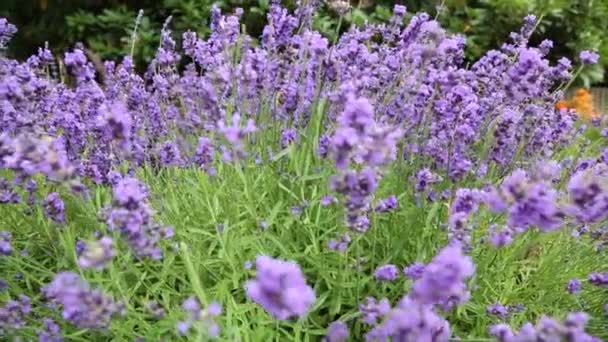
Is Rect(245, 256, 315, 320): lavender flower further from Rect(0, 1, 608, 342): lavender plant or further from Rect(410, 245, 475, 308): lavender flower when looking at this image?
Rect(0, 1, 608, 342): lavender plant

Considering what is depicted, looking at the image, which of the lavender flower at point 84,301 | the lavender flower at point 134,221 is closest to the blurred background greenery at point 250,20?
the lavender flower at point 134,221

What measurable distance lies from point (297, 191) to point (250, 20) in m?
3.63

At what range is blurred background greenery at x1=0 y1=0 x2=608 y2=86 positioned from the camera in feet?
18.7

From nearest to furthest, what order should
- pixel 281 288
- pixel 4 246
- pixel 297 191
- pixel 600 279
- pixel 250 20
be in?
pixel 281 288, pixel 600 279, pixel 4 246, pixel 297 191, pixel 250 20

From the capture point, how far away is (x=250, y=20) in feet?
19.0

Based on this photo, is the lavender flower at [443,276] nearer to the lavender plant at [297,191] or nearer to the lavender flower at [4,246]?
the lavender plant at [297,191]

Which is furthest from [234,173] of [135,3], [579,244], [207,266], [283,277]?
[135,3]

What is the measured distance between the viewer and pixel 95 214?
210 cm

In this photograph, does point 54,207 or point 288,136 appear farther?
point 288,136

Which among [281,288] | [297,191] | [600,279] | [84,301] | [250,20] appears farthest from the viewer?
[250,20]

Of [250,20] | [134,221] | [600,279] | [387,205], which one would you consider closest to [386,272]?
[387,205]

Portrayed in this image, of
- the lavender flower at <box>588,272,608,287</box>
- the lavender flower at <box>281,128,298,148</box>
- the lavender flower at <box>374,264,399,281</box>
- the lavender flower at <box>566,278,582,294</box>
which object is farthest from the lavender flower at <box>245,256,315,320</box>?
the lavender flower at <box>281,128,298,148</box>

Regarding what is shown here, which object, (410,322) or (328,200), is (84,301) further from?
(328,200)

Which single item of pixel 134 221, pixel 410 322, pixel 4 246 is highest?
pixel 410 322
